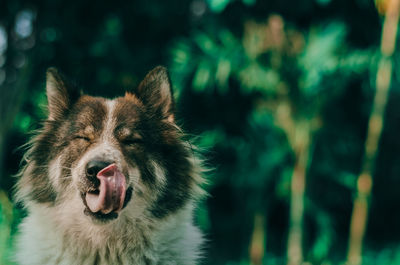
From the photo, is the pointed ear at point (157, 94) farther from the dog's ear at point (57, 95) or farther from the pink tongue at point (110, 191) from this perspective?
the pink tongue at point (110, 191)

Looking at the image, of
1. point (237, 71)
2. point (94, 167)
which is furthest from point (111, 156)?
point (237, 71)

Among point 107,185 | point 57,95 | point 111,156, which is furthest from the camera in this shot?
point 57,95

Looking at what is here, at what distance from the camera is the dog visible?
2359mm

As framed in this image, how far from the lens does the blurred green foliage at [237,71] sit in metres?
5.79

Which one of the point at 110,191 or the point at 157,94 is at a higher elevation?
the point at 157,94

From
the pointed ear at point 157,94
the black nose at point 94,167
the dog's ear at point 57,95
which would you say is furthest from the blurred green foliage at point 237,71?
the black nose at point 94,167

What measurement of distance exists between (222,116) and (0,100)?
3202mm

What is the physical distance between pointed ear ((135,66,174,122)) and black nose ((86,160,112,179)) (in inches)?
28.9

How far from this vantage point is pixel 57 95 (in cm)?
280

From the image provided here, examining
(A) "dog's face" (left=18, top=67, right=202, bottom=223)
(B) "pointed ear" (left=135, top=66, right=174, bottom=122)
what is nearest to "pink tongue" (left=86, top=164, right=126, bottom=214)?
(A) "dog's face" (left=18, top=67, right=202, bottom=223)

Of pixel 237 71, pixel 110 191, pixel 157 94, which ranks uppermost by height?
pixel 237 71

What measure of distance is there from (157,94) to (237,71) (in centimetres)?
340

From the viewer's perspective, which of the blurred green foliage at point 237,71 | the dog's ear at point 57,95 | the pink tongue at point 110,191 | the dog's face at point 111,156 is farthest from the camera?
the blurred green foliage at point 237,71

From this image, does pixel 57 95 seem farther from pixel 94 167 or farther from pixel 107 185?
pixel 107 185
